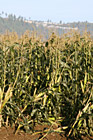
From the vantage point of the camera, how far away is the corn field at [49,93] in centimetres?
381

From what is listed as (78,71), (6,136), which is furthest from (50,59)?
(6,136)

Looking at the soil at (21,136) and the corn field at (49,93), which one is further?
the corn field at (49,93)

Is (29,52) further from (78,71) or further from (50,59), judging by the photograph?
(78,71)

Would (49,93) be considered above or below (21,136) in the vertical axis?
above

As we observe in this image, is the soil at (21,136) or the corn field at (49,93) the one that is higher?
the corn field at (49,93)

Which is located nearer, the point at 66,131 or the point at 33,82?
the point at 66,131

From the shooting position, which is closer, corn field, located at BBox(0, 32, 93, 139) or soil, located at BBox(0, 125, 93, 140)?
soil, located at BBox(0, 125, 93, 140)

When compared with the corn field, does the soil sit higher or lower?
lower

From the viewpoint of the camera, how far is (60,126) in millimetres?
4109

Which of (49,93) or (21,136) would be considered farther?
(49,93)

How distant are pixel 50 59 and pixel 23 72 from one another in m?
0.64

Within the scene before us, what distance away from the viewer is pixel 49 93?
406cm

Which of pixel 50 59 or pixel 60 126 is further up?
pixel 50 59

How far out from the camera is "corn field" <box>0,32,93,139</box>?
3809 mm
